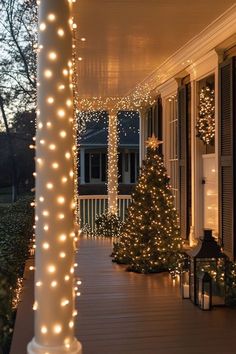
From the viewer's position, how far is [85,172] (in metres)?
28.9

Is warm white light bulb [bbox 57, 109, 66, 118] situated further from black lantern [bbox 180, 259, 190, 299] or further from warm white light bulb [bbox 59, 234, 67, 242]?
black lantern [bbox 180, 259, 190, 299]

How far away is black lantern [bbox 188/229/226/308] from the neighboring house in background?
2183cm

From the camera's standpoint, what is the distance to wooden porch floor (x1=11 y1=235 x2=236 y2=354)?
4.21 metres

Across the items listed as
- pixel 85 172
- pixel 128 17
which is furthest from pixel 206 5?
pixel 85 172

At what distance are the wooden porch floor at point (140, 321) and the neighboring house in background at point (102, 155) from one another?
2096cm

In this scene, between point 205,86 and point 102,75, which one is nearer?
point 205,86

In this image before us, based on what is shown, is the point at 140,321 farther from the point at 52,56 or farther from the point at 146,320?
the point at 52,56

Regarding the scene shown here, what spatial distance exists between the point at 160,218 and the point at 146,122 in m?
6.58

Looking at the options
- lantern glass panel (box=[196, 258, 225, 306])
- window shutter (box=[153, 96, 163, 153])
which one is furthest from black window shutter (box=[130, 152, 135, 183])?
lantern glass panel (box=[196, 258, 225, 306])

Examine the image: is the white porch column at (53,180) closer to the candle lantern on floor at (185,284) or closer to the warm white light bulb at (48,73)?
the warm white light bulb at (48,73)

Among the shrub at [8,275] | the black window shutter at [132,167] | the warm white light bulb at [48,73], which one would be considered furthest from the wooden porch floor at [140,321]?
the black window shutter at [132,167]

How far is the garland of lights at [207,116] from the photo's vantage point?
7.64 metres

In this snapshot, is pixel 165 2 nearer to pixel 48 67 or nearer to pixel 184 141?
pixel 48 67

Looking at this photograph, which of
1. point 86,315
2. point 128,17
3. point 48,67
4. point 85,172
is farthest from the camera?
point 85,172
